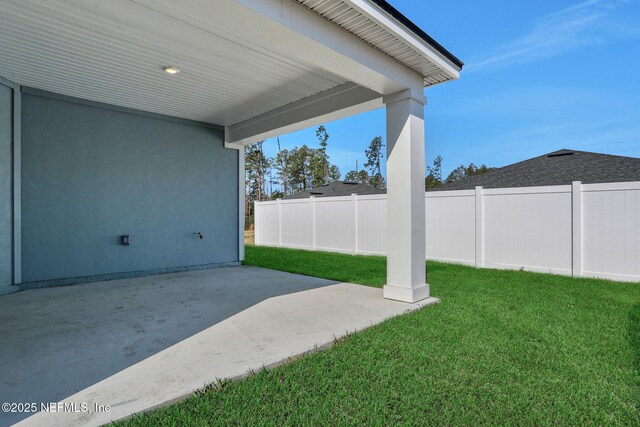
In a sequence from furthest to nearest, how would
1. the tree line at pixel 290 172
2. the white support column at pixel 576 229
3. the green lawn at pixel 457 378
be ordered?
1. the tree line at pixel 290 172
2. the white support column at pixel 576 229
3. the green lawn at pixel 457 378

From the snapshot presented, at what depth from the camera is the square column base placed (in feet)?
12.8

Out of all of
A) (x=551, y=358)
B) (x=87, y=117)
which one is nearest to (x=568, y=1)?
(x=551, y=358)

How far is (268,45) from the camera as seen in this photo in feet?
9.71

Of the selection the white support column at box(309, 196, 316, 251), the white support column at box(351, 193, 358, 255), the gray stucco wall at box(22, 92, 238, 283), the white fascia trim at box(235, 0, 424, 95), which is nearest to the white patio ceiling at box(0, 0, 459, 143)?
the white fascia trim at box(235, 0, 424, 95)

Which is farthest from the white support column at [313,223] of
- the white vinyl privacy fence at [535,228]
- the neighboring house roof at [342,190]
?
the neighboring house roof at [342,190]

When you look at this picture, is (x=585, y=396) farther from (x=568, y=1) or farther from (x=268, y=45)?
(x=568, y=1)

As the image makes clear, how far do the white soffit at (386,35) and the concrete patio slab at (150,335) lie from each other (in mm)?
2927

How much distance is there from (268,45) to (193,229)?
4.68 meters

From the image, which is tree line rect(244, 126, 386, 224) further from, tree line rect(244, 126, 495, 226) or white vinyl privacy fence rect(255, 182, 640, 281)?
white vinyl privacy fence rect(255, 182, 640, 281)

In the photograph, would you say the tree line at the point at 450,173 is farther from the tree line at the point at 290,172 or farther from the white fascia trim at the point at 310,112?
the white fascia trim at the point at 310,112

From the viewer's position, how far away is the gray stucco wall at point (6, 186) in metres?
4.47

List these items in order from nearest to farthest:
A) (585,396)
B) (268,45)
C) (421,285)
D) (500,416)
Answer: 1. (500,416)
2. (585,396)
3. (268,45)
4. (421,285)

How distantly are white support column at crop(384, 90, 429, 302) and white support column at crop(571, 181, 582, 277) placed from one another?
3.64 metres

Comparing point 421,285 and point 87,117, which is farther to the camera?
point 87,117
